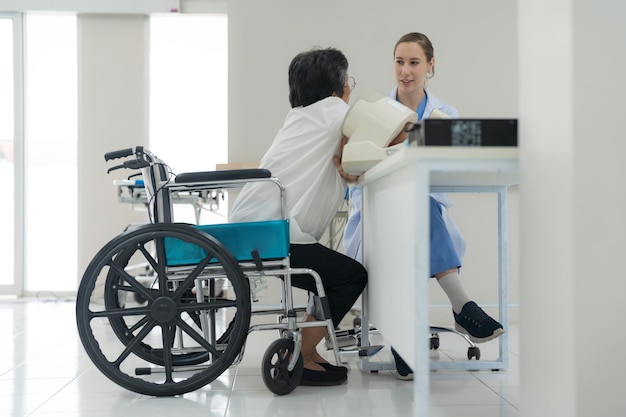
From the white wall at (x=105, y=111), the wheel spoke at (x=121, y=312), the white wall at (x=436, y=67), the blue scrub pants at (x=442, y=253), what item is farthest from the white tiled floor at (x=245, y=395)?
the white wall at (x=105, y=111)

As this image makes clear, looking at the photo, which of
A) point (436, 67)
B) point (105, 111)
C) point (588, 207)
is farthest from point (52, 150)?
point (588, 207)

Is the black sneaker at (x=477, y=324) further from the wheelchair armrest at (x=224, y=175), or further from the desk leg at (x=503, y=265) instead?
the wheelchair armrest at (x=224, y=175)

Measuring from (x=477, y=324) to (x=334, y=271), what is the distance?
1.70ft

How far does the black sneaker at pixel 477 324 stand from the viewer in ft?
7.82

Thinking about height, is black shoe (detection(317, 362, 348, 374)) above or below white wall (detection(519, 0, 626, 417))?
below

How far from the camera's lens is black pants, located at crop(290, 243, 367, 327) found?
2.32 meters

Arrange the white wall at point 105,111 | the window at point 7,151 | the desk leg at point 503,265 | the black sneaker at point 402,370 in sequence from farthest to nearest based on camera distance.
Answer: the window at point 7,151
the white wall at point 105,111
the desk leg at point 503,265
the black sneaker at point 402,370

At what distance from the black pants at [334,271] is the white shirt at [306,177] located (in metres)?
0.04

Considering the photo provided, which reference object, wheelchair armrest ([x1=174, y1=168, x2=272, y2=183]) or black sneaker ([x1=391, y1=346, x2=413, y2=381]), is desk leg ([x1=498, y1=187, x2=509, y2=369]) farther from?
wheelchair armrest ([x1=174, y1=168, x2=272, y2=183])

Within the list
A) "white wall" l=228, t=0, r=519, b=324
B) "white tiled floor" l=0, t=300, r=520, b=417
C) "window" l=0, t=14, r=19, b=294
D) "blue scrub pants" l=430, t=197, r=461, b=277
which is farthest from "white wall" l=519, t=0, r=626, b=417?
"window" l=0, t=14, r=19, b=294

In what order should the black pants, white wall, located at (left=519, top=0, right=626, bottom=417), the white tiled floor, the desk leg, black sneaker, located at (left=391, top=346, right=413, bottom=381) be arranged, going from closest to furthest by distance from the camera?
1. white wall, located at (left=519, top=0, right=626, bottom=417)
2. the white tiled floor
3. the black pants
4. black sneaker, located at (left=391, top=346, right=413, bottom=381)
5. the desk leg

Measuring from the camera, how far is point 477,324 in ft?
7.96

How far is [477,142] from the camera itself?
1.55 m

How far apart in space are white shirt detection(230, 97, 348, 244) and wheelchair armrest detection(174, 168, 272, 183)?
24 cm
